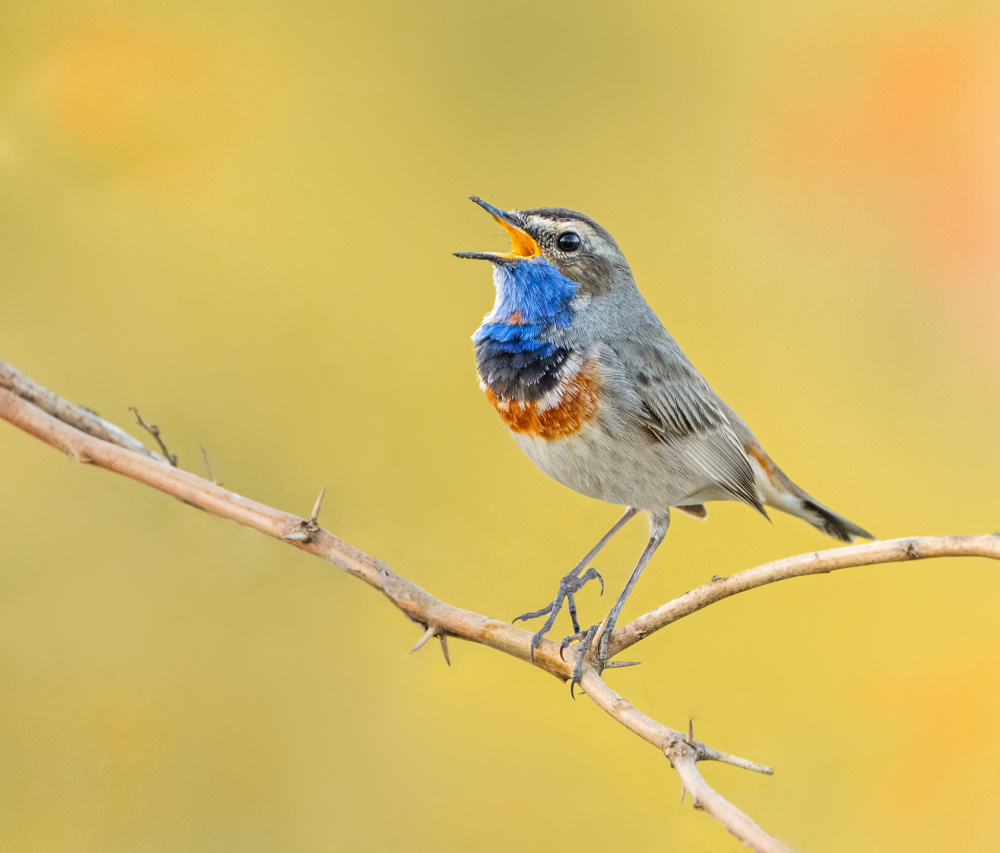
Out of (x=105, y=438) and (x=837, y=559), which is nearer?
(x=837, y=559)

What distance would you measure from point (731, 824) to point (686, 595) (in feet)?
1.45

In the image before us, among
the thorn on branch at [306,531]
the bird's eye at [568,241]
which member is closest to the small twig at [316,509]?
the thorn on branch at [306,531]

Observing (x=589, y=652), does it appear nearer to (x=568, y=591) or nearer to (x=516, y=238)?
(x=568, y=591)

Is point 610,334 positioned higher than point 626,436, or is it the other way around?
point 610,334

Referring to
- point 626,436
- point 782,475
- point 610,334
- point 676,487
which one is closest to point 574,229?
point 610,334

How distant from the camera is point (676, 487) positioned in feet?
6.38

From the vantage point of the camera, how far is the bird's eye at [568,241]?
196 centimetres

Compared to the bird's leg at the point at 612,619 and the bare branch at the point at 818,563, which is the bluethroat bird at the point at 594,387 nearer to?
the bird's leg at the point at 612,619

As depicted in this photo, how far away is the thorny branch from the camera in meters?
1.35

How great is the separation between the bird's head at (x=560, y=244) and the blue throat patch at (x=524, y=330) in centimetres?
1

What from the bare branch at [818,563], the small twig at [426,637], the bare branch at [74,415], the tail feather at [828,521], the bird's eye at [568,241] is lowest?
the small twig at [426,637]

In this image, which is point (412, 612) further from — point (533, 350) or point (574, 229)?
point (574, 229)

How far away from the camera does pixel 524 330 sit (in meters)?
1.88

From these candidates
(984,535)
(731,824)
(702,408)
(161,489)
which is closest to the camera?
(731,824)
